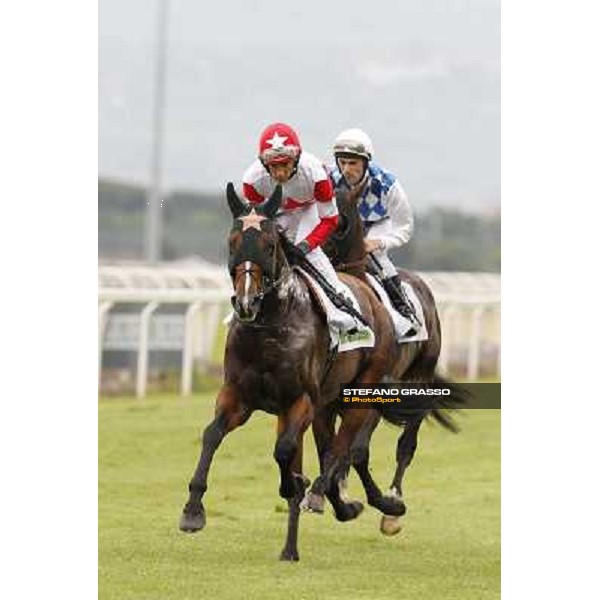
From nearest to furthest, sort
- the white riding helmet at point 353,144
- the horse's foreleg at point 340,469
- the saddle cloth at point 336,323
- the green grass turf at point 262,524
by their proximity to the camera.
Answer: the green grass turf at point 262,524 < the saddle cloth at point 336,323 < the horse's foreleg at point 340,469 < the white riding helmet at point 353,144

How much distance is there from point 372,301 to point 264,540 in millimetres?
1125

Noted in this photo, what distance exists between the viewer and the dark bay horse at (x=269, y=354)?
6840 millimetres

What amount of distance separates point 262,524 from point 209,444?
1.64 metres

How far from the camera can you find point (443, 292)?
44.7 ft

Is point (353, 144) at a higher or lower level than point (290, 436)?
higher

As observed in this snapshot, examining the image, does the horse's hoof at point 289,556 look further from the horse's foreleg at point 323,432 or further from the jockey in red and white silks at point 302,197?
the jockey in red and white silks at point 302,197

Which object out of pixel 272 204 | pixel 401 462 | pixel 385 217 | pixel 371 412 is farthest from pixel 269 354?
pixel 401 462

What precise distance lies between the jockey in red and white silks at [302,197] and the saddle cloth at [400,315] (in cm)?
62

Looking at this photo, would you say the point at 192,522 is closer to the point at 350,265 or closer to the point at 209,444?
the point at 209,444

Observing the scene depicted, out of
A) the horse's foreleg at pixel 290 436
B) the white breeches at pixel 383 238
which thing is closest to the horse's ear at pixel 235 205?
the horse's foreleg at pixel 290 436

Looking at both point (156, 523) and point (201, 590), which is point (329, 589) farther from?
point (156, 523)

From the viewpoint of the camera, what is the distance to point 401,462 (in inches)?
346

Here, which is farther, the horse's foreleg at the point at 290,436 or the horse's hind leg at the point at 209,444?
the horse's foreleg at the point at 290,436

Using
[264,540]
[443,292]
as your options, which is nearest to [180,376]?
[443,292]
